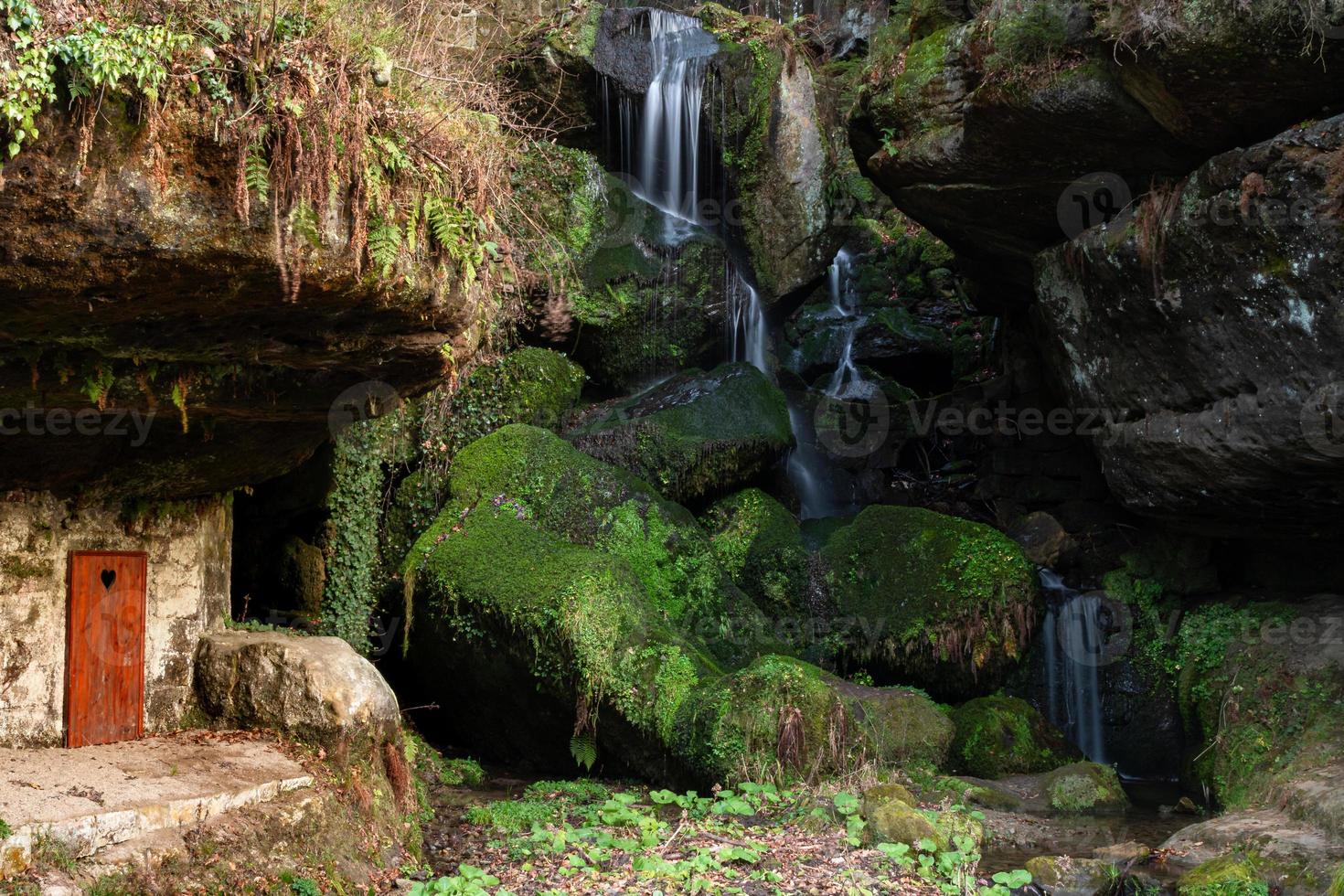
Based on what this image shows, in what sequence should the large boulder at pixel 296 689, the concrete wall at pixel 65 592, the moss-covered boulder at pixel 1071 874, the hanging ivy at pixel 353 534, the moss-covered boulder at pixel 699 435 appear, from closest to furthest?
the concrete wall at pixel 65 592
the large boulder at pixel 296 689
the moss-covered boulder at pixel 1071 874
the hanging ivy at pixel 353 534
the moss-covered boulder at pixel 699 435

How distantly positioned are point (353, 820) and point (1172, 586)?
1004 centimetres

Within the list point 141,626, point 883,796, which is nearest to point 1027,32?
point 883,796

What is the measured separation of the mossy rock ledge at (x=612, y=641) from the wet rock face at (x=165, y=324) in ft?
10.1

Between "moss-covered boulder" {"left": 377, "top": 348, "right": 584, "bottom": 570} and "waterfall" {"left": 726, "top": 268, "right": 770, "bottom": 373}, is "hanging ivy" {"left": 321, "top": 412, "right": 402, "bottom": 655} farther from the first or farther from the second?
"waterfall" {"left": 726, "top": 268, "right": 770, "bottom": 373}

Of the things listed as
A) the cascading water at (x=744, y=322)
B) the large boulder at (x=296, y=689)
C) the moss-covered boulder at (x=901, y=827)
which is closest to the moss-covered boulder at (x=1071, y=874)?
the moss-covered boulder at (x=901, y=827)

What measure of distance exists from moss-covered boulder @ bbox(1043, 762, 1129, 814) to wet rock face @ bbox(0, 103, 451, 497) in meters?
Result: 7.08

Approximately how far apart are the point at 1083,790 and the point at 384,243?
8.33 metres

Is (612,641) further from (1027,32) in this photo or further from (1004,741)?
(1027,32)

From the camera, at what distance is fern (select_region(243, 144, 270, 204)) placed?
16.5 feet

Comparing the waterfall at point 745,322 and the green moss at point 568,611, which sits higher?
the waterfall at point 745,322

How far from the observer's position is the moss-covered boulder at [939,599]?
12.5 metres

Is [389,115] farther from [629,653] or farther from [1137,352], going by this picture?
[1137,352]

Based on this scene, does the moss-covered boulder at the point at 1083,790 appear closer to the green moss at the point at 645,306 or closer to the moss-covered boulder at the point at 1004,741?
the moss-covered boulder at the point at 1004,741

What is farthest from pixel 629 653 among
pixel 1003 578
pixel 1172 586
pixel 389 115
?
pixel 1172 586
